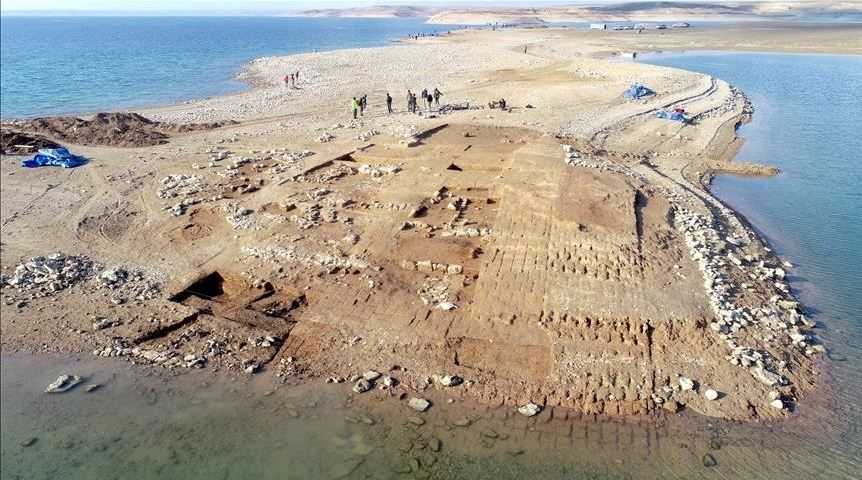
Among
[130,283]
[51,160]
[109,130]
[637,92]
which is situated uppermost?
[637,92]

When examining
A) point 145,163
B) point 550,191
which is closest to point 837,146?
point 550,191

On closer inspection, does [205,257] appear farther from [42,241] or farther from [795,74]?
[795,74]

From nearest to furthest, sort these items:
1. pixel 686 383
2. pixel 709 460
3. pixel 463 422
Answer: pixel 709 460, pixel 463 422, pixel 686 383

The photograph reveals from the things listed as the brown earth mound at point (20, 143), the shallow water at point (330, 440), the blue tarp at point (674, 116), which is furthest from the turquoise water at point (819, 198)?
the brown earth mound at point (20, 143)

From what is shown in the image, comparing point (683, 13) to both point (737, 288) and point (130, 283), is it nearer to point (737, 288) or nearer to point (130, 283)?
point (737, 288)

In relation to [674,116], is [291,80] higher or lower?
higher

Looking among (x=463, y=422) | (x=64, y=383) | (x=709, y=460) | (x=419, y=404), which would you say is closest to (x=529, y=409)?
(x=463, y=422)

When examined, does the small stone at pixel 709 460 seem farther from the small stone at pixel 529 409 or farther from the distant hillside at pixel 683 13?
the distant hillside at pixel 683 13
